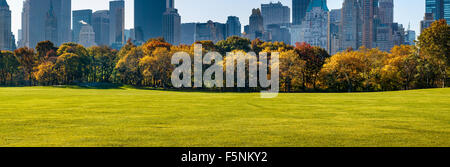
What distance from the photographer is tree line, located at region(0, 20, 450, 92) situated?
72500 mm

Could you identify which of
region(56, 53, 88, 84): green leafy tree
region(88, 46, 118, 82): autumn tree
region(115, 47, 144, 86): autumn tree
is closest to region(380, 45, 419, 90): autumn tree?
region(115, 47, 144, 86): autumn tree

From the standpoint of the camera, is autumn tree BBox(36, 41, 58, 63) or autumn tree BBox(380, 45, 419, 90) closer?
autumn tree BBox(380, 45, 419, 90)

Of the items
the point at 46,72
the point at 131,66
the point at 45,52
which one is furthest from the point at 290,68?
the point at 45,52

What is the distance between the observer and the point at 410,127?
15266mm

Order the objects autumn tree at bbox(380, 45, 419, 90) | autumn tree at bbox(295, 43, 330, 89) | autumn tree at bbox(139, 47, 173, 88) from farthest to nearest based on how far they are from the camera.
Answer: autumn tree at bbox(295, 43, 330, 89)
autumn tree at bbox(139, 47, 173, 88)
autumn tree at bbox(380, 45, 419, 90)

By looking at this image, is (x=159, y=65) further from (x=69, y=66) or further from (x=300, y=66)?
(x=300, y=66)

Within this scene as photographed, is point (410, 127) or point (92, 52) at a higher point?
point (92, 52)

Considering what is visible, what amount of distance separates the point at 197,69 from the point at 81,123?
6414cm

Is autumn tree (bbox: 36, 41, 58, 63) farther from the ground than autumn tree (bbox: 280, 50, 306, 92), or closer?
farther from the ground

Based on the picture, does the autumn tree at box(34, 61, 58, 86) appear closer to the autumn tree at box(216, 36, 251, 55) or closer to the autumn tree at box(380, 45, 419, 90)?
the autumn tree at box(216, 36, 251, 55)
